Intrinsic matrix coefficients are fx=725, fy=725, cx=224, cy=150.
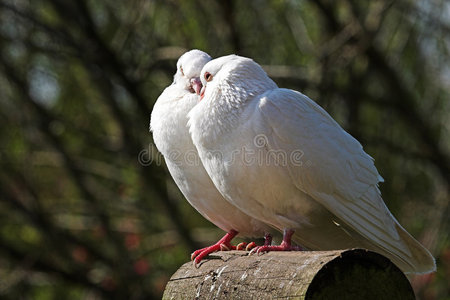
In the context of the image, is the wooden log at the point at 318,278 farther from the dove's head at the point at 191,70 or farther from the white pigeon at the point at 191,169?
the dove's head at the point at 191,70

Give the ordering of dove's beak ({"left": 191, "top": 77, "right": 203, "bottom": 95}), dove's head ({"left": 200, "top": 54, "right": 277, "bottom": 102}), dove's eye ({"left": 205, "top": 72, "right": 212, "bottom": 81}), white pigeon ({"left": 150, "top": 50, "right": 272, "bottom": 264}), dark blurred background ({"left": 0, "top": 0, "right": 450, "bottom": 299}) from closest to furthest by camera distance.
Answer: dove's head ({"left": 200, "top": 54, "right": 277, "bottom": 102}) → dove's eye ({"left": 205, "top": 72, "right": 212, "bottom": 81}) → white pigeon ({"left": 150, "top": 50, "right": 272, "bottom": 264}) → dove's beak ({"left": 191, "top": 77, "right": 203, "bottom": 95}) → dark blurred background ({"left": 0, "top": 0, "right": 450, "bottom": 299})

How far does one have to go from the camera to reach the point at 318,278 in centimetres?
295

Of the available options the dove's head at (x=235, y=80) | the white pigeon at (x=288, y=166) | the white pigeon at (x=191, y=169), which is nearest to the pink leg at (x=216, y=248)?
the white pigeon at (x=191, y=169)

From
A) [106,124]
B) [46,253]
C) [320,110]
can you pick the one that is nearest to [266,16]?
[106,124]

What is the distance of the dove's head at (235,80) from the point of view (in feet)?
15.6

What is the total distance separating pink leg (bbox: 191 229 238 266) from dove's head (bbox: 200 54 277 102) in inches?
39.2

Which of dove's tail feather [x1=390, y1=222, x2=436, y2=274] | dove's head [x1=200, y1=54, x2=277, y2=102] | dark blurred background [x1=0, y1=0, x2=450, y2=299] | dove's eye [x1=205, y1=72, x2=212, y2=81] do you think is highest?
dove's head [x1=200, y1=54, x2=277, y2=102]

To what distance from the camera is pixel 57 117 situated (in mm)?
10195

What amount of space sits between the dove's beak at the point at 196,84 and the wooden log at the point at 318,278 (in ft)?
7.02

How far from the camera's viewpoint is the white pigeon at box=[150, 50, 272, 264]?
5.28 metres

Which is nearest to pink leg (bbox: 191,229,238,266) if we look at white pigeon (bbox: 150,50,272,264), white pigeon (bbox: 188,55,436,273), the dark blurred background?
white pigeon (bbox: 150,50,272,264)

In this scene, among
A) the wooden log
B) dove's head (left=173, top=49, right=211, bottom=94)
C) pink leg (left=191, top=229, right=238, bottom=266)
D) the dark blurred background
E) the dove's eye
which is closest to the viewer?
the wooden log

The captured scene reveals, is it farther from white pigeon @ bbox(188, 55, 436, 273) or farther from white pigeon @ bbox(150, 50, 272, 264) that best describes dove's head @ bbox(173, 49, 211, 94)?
white pigeon @ bbox(188, 55, 436, 273)

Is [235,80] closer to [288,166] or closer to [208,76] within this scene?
[208,76]
